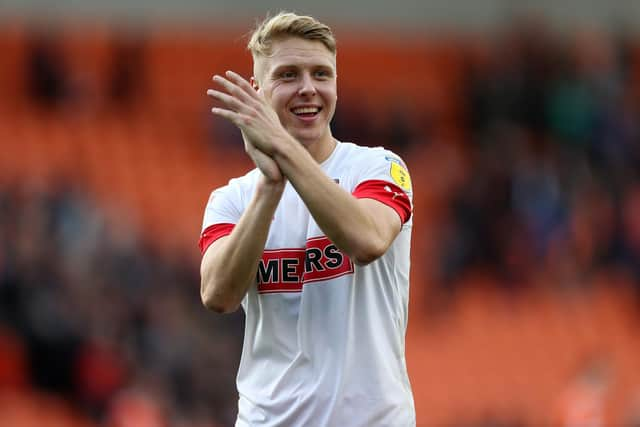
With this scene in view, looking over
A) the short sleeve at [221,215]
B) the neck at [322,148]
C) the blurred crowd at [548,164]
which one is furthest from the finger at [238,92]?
the blurred crowd at [548,164]

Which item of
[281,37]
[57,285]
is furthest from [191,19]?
[281,37]

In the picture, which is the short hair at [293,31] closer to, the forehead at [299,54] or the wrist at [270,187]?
the forehead at [299,54]

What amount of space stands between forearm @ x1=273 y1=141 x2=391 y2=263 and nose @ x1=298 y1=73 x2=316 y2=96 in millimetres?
299

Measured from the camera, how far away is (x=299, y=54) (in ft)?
13.7

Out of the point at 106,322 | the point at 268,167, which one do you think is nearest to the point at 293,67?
the point at 268,167

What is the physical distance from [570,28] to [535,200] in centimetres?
429

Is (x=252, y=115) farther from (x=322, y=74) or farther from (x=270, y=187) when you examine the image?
(x=322, y=74)

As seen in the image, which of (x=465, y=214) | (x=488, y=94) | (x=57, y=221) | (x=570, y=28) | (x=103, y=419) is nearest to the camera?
(x=103, y=419)

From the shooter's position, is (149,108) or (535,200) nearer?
(535,200)

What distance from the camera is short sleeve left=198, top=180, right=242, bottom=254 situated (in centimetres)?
431

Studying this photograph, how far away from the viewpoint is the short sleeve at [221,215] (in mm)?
4309

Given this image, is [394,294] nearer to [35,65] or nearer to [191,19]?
[35,65]

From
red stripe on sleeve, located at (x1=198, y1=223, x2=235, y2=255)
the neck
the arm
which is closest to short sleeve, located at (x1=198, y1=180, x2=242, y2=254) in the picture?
red stripe on sleeve, located at (x1=198, y1=223, x2=235, y2=255)

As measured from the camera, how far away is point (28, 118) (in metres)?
16.5
